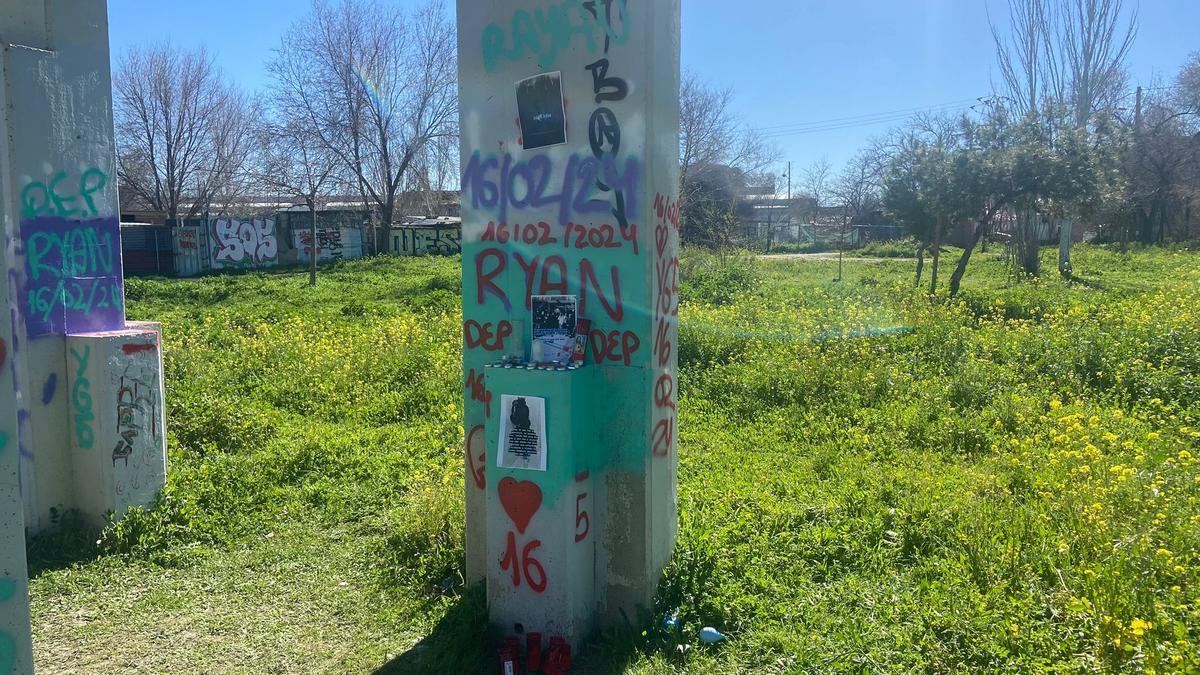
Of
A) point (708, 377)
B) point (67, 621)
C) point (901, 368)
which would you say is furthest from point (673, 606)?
point (901, 368)

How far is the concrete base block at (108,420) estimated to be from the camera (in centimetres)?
466

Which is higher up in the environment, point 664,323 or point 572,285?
point 572,285

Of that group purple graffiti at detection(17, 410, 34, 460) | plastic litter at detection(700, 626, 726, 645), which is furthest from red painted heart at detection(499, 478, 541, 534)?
purple graffiti at detection(17, 410, 34, 460)

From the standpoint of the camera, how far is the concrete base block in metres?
4.66

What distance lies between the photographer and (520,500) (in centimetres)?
339

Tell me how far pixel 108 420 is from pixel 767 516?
3823mm

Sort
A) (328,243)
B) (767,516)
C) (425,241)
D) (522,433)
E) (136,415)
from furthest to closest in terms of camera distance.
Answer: (425,241), (328,243), (136,415), (767,516), (522,433)

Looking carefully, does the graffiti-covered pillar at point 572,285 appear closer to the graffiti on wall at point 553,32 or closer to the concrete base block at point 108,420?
the graffiti on wall at point 553,32

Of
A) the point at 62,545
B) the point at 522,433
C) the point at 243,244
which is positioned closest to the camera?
the point at 522,433

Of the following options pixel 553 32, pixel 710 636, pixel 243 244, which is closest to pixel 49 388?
pixel 553 32

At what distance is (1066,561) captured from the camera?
147 inches

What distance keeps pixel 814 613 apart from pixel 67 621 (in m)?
3.42

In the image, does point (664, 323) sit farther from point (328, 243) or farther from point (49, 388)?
point (328, 243)

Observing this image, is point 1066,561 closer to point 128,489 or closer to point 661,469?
point 661,469
